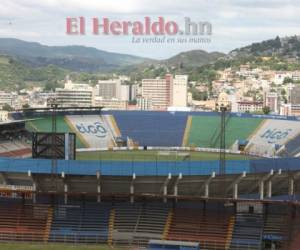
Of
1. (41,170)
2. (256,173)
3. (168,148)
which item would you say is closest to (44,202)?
(41,170)

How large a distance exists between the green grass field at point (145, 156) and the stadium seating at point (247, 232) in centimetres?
2254

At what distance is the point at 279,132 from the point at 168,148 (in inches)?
440

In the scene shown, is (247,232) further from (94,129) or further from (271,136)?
(94,129)

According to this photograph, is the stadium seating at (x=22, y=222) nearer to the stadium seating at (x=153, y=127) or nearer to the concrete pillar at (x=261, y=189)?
the concrete pillar at (x=261, y=189)

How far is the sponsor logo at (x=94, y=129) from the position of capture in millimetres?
69688

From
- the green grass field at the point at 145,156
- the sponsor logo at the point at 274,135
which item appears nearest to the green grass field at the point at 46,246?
the green grass field at the point at 145,156

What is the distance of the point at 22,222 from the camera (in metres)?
38.1

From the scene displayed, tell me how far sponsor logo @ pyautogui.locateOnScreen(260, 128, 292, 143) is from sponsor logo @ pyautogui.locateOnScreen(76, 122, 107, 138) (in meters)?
16.0

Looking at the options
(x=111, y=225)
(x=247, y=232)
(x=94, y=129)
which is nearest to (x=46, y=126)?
(x=94, y=129)

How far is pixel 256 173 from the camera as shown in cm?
3809

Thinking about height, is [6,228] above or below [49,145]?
below

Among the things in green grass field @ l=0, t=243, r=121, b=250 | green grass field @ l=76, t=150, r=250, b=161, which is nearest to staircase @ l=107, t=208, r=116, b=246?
green grass field @ l=0, t=243, r=121, b=250

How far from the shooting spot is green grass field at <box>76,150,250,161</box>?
60.8 meters

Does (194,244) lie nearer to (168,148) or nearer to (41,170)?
(41,170)
